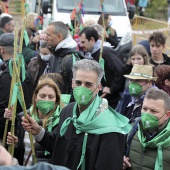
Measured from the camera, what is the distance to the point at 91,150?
163 inches

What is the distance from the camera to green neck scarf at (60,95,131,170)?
163 inches

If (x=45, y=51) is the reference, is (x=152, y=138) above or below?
below

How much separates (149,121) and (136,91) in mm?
1323

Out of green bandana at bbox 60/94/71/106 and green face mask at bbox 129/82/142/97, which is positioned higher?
green face mask at bbox 129/82/142/97

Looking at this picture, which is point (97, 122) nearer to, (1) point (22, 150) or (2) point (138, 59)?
(1) point (22, 150)

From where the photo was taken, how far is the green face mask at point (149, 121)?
4.46 meters

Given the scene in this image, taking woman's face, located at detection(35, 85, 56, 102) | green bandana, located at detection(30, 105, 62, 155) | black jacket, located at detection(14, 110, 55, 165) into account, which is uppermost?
woman's face, located at detection(35, 85, 56, 102)

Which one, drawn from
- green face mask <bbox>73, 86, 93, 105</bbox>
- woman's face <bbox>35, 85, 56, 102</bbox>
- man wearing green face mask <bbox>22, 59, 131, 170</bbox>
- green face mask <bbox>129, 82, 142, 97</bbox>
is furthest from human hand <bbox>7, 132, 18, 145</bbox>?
green face mask <bbox>129, 82, 142, 97</bbox>

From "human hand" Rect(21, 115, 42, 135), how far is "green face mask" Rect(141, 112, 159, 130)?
3.01 feet

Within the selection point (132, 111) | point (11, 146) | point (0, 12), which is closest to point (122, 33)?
point (0, 12)

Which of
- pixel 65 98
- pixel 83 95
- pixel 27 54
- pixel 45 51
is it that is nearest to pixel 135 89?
pixel 65 98

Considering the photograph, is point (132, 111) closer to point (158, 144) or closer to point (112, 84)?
point (158, 144)

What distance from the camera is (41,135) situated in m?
4.42

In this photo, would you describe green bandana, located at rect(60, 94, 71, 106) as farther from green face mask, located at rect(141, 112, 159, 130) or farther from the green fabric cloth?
the green fabric cloth
